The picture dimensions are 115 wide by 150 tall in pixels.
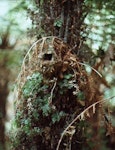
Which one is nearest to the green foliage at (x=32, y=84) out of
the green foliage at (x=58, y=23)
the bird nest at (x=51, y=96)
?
the bird nest at (x=51, y=96)

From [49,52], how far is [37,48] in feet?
0.50

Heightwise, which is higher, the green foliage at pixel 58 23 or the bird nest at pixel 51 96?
the green foliage at pixel 58 23

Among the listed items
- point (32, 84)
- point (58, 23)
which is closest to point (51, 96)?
point (32, 84)

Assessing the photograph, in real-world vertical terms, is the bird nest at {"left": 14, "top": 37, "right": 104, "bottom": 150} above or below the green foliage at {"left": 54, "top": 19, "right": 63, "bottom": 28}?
below

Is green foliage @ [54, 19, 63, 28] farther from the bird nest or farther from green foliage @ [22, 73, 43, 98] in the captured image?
green foliage @ [22, 73, 43, 98]

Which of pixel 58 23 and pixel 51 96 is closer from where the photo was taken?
pixel 51 96

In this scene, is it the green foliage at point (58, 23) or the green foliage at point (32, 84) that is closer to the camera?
the green foliage at point (32, 84)

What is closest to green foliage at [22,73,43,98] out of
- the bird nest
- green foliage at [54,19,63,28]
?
the bird nest

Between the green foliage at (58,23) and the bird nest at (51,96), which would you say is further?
the green foliage at (58,23)

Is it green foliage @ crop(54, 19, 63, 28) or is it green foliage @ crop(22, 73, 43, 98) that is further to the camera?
green foliage @ crop(54, 19, 63, 28)

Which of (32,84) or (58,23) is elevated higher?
(58,23)

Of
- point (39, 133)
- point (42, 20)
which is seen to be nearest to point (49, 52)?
point (42, 20)

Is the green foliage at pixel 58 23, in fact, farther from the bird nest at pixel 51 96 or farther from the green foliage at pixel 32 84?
the green foliage at pixel 32 84

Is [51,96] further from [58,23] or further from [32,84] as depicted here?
[58,23]
